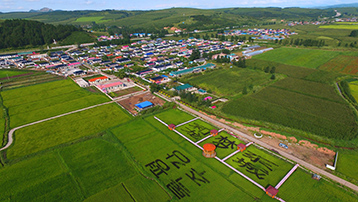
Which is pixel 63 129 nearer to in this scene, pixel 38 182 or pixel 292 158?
pixel 38 182

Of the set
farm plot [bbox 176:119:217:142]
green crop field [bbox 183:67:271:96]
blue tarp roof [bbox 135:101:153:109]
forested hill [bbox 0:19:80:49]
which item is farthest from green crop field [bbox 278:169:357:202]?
forested hill [bbox 0:19:80:49]

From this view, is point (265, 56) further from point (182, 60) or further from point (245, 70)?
point (182, 60)

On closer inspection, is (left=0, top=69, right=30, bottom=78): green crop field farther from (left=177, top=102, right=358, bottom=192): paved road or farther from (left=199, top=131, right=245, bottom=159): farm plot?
(left=199, top=131, right=245, bottom=159): farm plot

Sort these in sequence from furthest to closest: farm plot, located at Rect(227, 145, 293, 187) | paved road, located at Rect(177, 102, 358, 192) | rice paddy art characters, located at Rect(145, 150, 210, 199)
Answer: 1. farm plot, located at Rect(227, 145, 293, 187)
2. paved road, located at Rect(177, 102, 358, 192)
3. rice paddy art characters, located at Rect(145, 150, 210, 199)

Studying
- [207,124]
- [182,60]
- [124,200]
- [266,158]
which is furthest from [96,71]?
[266,158]

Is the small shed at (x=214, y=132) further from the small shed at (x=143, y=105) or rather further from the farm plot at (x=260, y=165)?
the small shed at (x=143, y=105)
